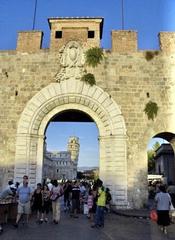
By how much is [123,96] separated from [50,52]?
421 cm

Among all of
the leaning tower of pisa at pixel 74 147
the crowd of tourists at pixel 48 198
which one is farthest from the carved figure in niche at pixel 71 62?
the leaning tower of pisa at pixel 74 147

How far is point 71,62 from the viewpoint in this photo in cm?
1377

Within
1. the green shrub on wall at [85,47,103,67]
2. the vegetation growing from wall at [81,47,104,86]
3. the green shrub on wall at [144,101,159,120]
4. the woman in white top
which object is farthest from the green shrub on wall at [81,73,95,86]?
the woman in white top

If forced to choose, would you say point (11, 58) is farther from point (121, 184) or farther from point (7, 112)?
point (121, 184)

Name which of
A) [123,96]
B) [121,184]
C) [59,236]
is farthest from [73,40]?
[59,236]

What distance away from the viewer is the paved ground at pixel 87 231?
7.14 metres

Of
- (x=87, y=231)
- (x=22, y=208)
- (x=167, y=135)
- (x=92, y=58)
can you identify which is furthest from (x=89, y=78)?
(x=87, y=231)

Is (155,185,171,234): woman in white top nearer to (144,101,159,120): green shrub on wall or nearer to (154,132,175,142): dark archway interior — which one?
(144,101,159,120): green shrub on wall

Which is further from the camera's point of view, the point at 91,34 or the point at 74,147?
the point at 74,147

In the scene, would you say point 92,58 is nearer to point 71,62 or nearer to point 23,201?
point 71,62

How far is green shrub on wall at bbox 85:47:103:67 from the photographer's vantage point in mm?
13758

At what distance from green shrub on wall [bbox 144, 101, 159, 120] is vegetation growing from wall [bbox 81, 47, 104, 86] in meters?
2.77

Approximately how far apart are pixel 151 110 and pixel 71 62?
4.43 metres

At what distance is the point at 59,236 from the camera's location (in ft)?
23.6
